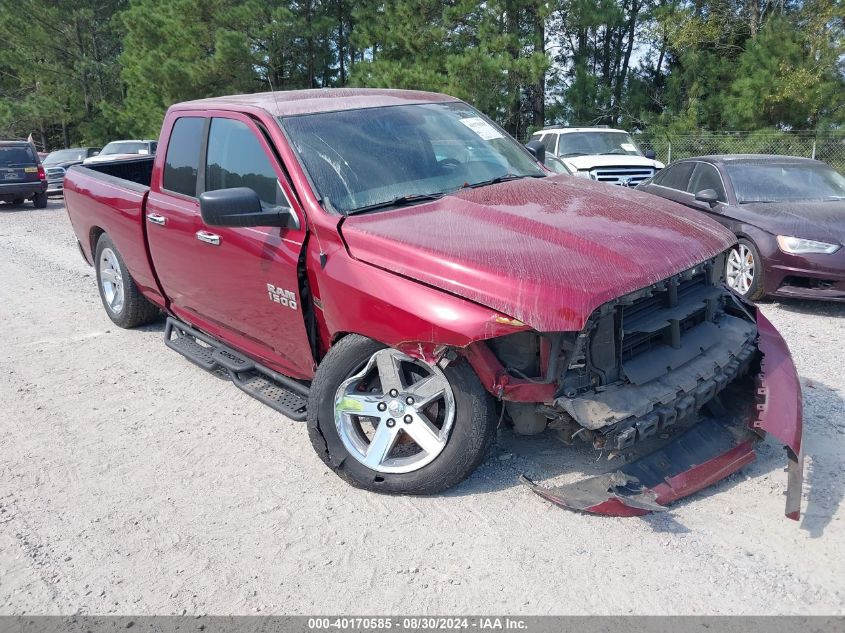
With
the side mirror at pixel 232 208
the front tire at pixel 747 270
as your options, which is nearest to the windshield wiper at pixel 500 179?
the side mirror at pixel 232 208

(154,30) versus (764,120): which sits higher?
(154,30)

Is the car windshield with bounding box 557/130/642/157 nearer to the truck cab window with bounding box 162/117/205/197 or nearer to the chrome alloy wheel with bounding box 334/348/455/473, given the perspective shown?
the truck cab window with bounding box 162/117/205/197

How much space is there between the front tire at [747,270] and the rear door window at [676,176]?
1.68 metres

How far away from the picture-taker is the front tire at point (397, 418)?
11.0 feet

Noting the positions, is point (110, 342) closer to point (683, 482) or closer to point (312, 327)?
point (312, 327)

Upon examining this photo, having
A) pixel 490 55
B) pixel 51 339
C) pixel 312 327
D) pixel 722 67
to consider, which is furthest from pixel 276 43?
pixel 312 327

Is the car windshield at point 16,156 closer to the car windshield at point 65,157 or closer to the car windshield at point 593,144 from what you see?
the car windshield at point 65,157

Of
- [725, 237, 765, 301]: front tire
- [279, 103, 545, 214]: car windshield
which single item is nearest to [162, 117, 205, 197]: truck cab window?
[279, 103, 545, 214]: car windshield

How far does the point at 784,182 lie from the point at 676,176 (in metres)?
1.57

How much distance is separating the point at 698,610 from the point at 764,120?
780 inches

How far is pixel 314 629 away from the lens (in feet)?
9.04

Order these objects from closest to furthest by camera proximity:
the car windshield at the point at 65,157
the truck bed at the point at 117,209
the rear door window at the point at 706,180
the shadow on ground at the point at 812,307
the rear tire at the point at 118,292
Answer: the truck bed at the point at 117,209 < the rear tire at the point at 118,292 < the shadow on ground at the point at 812,307 < the rear door window at the point at 706,180 < the car windshield at the point at 65,157

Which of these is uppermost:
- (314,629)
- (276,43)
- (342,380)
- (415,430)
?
(276,43)

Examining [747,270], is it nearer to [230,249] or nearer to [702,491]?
[702,491]
